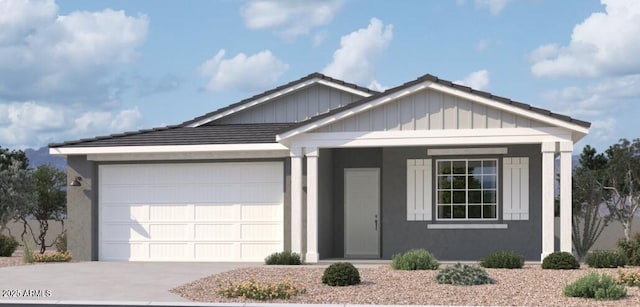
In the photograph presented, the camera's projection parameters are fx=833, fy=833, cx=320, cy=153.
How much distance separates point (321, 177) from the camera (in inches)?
766

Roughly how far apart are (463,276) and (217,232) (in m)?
7.57

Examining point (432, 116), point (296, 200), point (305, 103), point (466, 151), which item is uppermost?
point (305, 103)

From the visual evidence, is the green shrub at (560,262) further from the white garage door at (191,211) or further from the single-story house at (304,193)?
the white garage door at (191,211)

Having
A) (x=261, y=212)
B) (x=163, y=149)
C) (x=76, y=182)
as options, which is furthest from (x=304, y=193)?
(x=76, y=182)

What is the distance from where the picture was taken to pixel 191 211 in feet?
65.1

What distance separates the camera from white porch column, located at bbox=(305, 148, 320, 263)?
709 inches

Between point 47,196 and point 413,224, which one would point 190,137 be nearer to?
point 413,224

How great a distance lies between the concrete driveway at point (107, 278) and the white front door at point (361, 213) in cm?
303

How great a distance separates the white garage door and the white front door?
2.00m

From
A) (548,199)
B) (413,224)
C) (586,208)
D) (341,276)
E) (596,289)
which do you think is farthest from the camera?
(586,208)

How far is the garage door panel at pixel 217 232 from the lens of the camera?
19641 mm

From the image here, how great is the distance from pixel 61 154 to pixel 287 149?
5752 millimetres

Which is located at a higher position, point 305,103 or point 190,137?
point 305,103

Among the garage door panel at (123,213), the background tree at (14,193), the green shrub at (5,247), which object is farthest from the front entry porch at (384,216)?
the background tree at (14,193)
